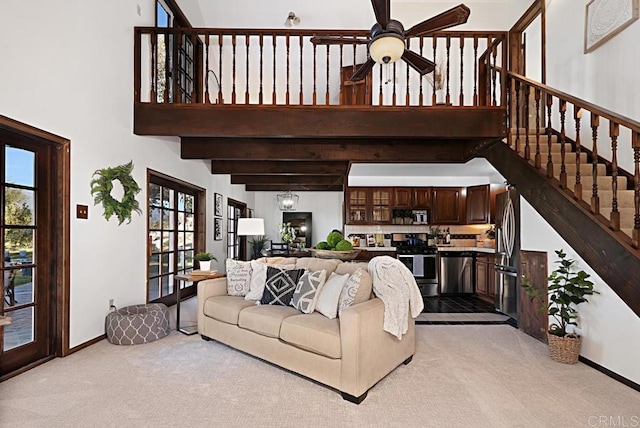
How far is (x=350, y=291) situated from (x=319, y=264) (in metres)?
0.82

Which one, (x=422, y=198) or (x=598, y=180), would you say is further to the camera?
(x=422, y=198)

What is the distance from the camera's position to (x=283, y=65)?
846 centimetres

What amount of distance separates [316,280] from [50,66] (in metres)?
2.84

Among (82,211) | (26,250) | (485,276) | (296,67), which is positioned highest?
(296,67)

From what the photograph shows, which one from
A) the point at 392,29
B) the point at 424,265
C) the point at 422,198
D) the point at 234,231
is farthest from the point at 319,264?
the point at 234,231

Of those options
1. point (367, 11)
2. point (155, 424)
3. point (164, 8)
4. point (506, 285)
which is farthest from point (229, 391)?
point (367, 11)

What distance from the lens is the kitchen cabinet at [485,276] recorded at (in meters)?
6.28

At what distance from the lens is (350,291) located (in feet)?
9.95

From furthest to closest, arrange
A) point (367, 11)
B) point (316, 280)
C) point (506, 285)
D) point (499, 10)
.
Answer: point (367, 11) < point (499, 10) < point (506, 285) < point (316, 280)

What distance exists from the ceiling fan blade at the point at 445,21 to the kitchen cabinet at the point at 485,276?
4281 mm

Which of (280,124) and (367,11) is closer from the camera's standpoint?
(280,124)

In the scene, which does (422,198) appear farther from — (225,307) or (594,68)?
(225,307)

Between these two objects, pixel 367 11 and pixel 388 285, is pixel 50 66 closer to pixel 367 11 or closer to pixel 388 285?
pixel 388 285

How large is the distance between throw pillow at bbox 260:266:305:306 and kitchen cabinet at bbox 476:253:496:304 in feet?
12.7
